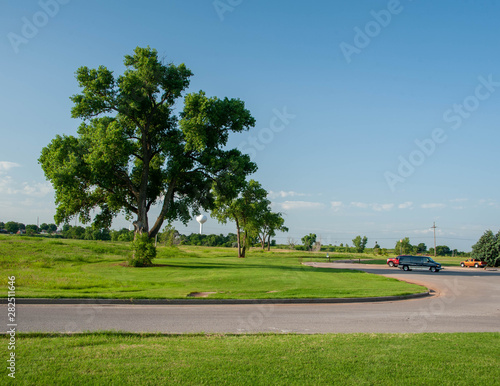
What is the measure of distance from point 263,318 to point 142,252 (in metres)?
20.1

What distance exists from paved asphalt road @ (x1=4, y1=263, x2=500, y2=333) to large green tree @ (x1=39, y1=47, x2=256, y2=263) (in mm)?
18929

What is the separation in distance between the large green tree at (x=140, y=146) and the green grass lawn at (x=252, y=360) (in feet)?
77.7

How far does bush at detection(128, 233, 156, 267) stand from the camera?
95.0 ft

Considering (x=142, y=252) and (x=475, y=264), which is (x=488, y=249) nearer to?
(x=475, y=264)

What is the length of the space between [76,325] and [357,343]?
253 inches

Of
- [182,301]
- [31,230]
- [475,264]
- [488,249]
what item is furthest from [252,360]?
[31,230]

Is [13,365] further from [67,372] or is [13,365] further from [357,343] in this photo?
[357,343]

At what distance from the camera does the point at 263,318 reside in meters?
10.8

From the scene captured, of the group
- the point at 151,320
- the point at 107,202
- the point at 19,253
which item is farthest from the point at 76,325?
the point at 19,253

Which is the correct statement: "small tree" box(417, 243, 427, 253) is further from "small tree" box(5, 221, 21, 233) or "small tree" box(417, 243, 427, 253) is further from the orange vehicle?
"small tree" box(5, 221, 21, 233)

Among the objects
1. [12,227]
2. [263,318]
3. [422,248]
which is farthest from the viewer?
[422,248]

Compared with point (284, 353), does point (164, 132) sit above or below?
above

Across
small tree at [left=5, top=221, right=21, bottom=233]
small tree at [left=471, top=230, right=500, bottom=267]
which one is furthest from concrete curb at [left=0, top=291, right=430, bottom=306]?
small tree at [left=5, top=221, right=21, bottom=233]

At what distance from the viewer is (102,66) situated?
3084cm
